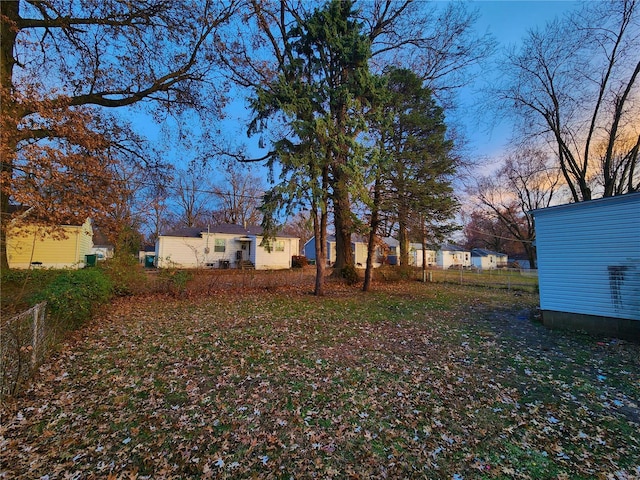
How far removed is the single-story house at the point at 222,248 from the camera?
22.9 meters

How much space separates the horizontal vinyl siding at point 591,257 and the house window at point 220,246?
22.2m

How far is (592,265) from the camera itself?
7.13 meters

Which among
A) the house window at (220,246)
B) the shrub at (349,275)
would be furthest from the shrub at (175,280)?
the house window at (220,246)

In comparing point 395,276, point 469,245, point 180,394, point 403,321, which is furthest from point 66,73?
point 469,245

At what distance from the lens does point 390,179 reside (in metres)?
11.4

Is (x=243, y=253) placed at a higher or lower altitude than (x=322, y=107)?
lower

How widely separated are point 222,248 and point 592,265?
23387 mm


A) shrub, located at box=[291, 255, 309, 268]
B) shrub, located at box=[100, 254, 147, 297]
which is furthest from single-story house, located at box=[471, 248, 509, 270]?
shrub, located at box=[100, 254, 147, 297]

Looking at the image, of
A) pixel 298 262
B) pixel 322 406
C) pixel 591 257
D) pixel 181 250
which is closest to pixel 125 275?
pixel 322 406

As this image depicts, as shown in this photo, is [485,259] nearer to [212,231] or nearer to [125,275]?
[212,231]

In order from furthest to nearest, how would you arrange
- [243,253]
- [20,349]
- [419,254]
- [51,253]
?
[419,254], [243,253], [51,253], [20,349]

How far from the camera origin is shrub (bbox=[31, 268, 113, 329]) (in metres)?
5.48

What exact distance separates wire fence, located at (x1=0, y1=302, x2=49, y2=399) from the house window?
20322mm

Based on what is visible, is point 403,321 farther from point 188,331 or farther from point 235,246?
point 235,246
